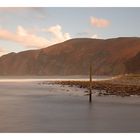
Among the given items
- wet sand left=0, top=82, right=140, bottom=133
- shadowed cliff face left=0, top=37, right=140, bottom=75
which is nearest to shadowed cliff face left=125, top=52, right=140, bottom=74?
shadowed cliff face left=0, top=37, right=140, bottom=75

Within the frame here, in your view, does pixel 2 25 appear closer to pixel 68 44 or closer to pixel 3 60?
pixel 3 60

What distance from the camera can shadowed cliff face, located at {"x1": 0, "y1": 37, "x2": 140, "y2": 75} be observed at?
4.38 m

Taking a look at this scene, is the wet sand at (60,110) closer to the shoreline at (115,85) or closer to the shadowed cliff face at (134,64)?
the shoreline at (115,85)

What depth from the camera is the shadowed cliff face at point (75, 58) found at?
4.38 meters

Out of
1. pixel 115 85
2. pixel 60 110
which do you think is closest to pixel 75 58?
pixel 115 85

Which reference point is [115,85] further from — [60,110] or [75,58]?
[60,110]

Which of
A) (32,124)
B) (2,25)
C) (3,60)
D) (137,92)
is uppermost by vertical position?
(2,25)

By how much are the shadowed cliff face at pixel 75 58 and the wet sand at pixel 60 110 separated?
20 cm

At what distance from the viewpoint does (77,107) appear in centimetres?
424

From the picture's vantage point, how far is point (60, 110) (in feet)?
13.7

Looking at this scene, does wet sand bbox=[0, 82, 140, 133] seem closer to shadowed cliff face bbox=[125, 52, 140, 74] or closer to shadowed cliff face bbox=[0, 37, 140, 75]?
shadowed cliff face bbox=[0, 37, 140, 75]

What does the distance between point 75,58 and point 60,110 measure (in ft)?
Result: 2.26

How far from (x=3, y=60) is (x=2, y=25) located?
0.41 m
